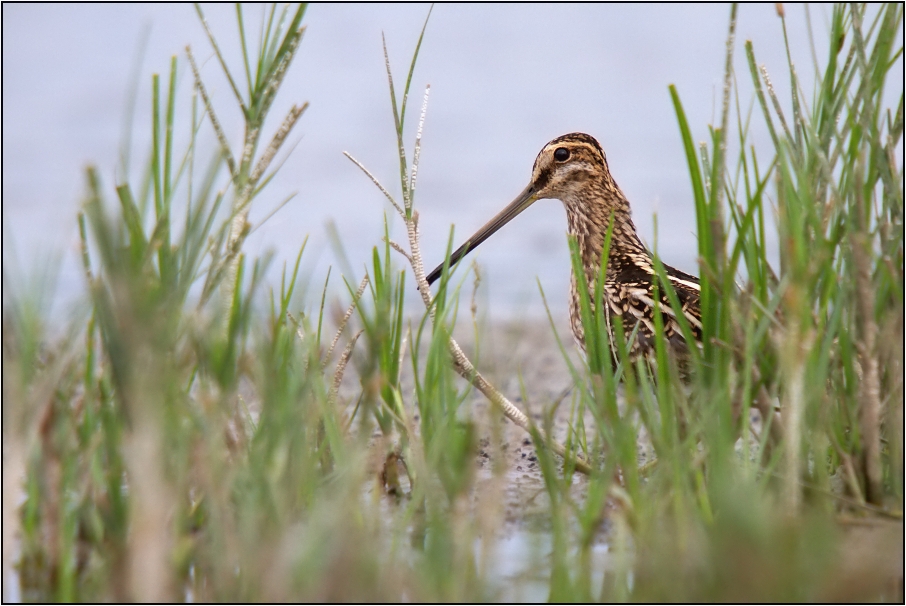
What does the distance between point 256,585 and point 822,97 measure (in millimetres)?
1766

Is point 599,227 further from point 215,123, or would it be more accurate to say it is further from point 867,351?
point 215,123

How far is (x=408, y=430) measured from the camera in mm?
2598

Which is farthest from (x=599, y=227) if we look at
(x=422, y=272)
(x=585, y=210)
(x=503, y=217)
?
(x=422, y=272)

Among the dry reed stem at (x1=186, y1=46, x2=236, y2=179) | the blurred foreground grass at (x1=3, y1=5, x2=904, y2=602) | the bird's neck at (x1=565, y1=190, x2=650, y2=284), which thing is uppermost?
the bird's neck at (x1=565, y1=190, x2=650, y2=284)

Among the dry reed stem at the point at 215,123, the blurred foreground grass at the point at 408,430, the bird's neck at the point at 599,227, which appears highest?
the bird's neck at the point at 599,227

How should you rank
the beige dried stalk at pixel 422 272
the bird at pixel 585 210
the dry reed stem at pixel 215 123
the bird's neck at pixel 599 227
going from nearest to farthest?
the dry reed stem at pixel 215 123
the beige dried stalk at pixel 422 272
the bird at pixel 585 210
the bird's neck at pixel 599 227

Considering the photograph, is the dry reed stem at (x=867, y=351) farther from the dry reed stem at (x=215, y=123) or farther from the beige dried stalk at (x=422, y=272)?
the dry reed stem at (x=215, y=123)

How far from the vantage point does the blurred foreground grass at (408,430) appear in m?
1.67

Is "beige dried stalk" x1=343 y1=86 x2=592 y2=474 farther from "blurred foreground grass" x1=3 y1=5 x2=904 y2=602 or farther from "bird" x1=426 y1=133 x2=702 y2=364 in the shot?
"bird" x1=426 y1=133 x2=702 y2=364

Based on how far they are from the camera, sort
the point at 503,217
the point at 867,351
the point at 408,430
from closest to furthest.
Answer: the point at 867,351 → the point at 408,430 → the point at 503,217

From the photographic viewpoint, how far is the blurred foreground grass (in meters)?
1.67

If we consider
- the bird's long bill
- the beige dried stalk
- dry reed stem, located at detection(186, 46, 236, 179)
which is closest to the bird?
the bird's long bill

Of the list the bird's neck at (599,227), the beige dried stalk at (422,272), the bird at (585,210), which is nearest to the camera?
the beige dried stalk at (422,272)

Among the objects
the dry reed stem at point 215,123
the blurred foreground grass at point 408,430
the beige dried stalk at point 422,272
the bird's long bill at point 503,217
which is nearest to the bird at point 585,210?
the bird's long bill at point 503,217
